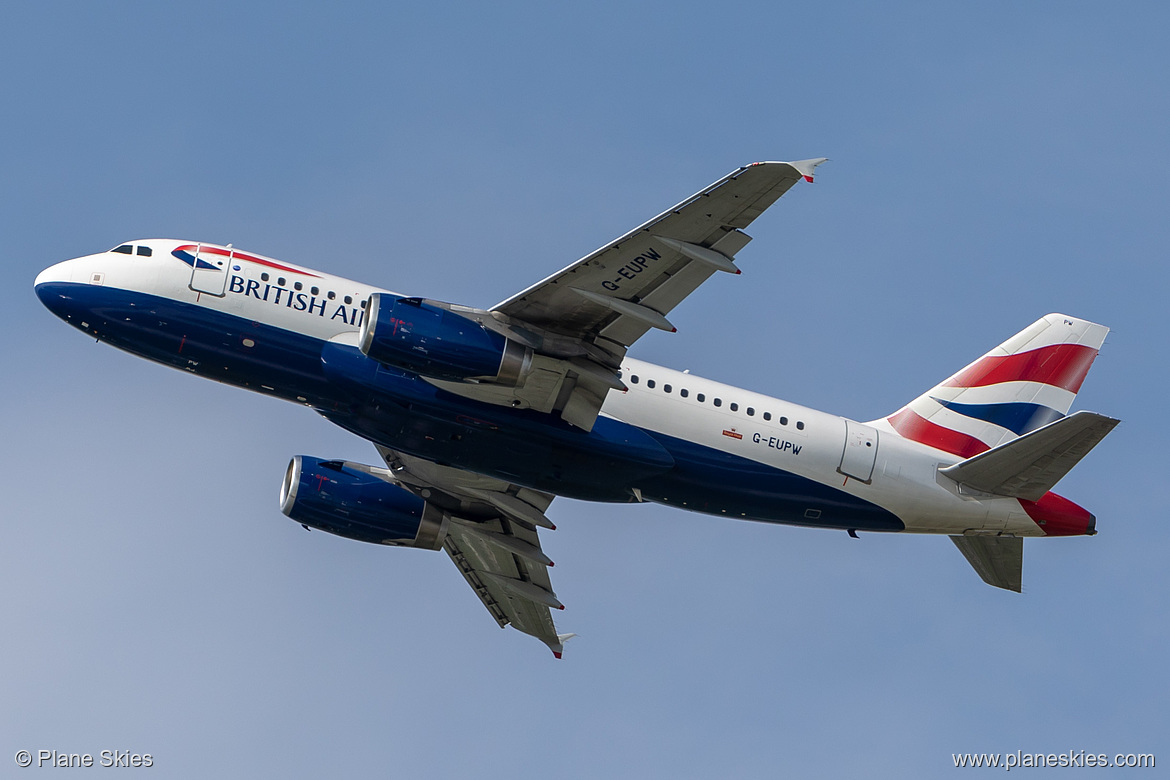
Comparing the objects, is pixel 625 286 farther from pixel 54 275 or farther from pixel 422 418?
pixel 54 275

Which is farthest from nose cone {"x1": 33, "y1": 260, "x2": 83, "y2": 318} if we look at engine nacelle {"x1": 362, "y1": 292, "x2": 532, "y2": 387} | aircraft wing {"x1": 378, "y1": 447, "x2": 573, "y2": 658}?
aircraft wing {"x1": 378, "y1": 447, "x2": 573, "y2": 658}

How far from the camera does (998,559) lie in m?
41.3

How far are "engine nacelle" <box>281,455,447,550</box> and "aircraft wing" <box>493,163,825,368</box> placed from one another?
11442 mm

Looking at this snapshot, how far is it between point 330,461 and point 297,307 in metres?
9.19

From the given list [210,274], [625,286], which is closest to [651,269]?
[625,286]

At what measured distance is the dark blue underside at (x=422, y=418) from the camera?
35625mm

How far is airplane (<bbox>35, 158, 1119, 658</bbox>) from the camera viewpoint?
3388cm

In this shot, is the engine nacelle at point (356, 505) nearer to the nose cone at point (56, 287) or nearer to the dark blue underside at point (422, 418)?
the dark blue underside at point (422, 418)

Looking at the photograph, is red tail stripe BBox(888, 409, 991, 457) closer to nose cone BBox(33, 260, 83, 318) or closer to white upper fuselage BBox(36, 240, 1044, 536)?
white upper fuselage BBox(36, 240, 1044, 536)

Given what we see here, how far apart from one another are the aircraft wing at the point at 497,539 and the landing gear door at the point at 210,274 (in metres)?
8.96

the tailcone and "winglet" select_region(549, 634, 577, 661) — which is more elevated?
the tailcone

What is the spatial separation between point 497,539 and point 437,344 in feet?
42.7

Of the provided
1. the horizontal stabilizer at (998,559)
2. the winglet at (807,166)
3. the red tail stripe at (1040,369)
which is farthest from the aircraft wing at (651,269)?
the horizontal stabilizer at (998,559)

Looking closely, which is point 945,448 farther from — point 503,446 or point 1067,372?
point 503,446
